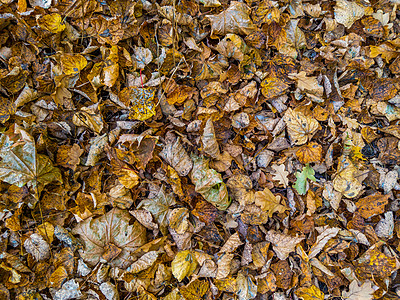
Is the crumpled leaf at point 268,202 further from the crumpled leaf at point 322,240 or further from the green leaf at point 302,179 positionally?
the crumpled leaf at point 322,240

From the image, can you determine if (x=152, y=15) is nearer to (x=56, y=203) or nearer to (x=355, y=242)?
(x=56, y=203)

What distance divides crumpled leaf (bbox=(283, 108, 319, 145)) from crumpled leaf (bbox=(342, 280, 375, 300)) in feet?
3.10

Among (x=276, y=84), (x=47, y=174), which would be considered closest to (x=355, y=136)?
(x=276, y=84)

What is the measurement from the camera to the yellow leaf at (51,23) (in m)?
1.32

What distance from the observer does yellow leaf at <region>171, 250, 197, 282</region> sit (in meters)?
1.37

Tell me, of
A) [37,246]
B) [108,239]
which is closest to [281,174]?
[108,239]

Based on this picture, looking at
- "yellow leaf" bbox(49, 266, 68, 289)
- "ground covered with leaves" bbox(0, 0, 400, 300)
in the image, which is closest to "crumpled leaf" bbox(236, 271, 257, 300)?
"ground covered with leaves" bbox(0, 0, 400, 300)

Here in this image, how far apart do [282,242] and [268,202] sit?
255mm

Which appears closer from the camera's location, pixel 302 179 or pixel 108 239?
pixel 108 239

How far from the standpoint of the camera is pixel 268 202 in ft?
4.69

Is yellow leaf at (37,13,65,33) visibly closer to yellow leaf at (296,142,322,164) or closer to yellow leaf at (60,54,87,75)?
yellow leaf at (60,54,87,75)

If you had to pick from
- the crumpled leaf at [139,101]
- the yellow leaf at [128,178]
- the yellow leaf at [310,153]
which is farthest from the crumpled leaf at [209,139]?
the yellow leaf at [310,153]

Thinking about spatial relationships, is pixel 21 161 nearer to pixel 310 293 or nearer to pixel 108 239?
pixel 108 239

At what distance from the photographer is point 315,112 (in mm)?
1517
